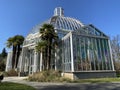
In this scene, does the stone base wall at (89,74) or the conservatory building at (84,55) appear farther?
the conservatory building at (84,55)

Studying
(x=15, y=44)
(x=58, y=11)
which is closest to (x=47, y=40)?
(x=15, y=44)

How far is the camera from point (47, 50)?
77.1ft

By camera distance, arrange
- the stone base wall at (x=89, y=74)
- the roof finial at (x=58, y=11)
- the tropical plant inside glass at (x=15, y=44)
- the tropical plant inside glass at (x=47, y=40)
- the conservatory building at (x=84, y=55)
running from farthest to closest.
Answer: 1. the roof finial at (x=58, y=11)
2. the tropical plant inside glass at (x=15, y=44)
3. the tropical plant inside glass at (x=47, y=40)
4. the conservatory building at (x=84, y=55)
5. the stone base wall at (x=89, y=74)

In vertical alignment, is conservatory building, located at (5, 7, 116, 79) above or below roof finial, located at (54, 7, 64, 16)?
below

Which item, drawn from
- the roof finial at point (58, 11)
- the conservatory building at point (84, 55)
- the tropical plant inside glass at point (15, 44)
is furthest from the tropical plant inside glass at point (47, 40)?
the roof finial at point (58, 11)

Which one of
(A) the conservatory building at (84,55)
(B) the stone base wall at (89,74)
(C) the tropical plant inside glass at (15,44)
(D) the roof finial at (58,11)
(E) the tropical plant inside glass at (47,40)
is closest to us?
(B) the stone base wall at (89,74)

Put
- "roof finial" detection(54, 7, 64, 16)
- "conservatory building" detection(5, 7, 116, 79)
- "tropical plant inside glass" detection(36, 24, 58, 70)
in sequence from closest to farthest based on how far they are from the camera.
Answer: "conservatory building" detection(5, 7, 116, 79) → "tropical plant inside glass" detection(36, 24, 58, 70) → "roof finial" detection(54, 7, 64, 16)

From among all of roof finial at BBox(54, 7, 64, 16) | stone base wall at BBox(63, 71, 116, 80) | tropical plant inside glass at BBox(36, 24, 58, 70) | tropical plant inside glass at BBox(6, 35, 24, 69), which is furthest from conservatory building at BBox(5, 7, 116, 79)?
roof finial at BBox(54, 7, 64, 16)

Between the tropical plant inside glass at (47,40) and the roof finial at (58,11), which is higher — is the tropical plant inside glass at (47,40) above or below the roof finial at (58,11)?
below

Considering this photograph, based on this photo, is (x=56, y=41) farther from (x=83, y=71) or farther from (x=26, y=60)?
(x=26, y=60)

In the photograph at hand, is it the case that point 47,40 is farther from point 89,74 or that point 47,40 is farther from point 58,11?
point 58,11

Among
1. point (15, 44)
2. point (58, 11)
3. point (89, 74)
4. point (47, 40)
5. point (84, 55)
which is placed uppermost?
point (58, 11)

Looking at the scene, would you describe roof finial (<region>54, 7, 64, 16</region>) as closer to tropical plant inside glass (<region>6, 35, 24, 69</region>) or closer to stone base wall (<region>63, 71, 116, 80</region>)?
tropical plant inside glass (<region>6, 35, 24, 69</region>)

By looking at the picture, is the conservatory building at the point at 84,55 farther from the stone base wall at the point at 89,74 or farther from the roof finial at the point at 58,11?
the roof finial at the point at 58,11
